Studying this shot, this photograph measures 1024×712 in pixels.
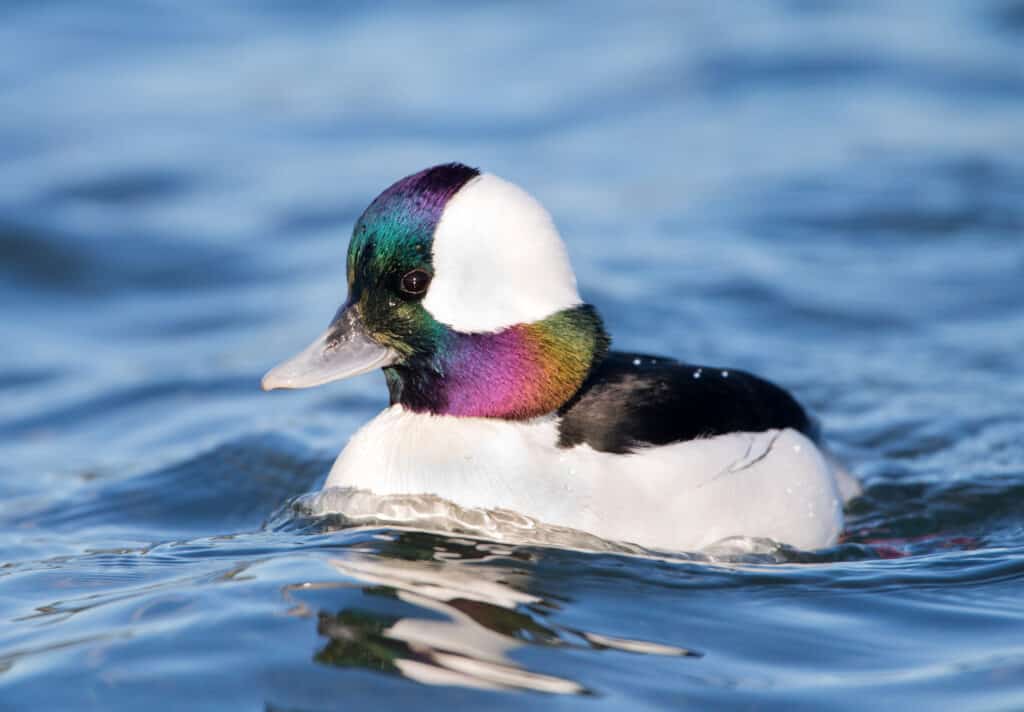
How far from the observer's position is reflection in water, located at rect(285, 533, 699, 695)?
14.6 feet

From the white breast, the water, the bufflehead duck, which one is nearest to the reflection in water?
the water

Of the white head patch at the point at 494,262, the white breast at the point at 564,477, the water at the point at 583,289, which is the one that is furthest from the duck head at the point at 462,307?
the water at the point at 583,289

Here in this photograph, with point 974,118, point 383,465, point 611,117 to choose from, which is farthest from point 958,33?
point 383,465

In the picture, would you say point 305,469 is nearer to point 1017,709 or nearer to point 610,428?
point 610,428

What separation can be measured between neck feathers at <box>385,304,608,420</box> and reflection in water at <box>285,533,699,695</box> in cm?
57

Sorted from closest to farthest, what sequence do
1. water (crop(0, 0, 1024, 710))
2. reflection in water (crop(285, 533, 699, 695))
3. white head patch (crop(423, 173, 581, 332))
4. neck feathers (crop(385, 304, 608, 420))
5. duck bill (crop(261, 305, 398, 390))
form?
reflection in water (crop(285, 533, 699, 695)), water (crop(0, 0, 1024, 710)), white head patch (crop(423, 173, 581, 332)), neck feathers (crop(385, 304, 608, 420)), duck bill (crop(261, 305, 398, 390))

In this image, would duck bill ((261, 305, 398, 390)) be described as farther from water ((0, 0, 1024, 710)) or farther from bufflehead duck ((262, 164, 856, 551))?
water ((0, 0, 1024, 710))

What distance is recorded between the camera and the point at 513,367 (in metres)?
5.63

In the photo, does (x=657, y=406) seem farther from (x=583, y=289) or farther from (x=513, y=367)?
(x=583, y=289)

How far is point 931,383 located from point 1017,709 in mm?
4881

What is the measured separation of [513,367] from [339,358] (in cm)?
65

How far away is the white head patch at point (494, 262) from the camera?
545cm

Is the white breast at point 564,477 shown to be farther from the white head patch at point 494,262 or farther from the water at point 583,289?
the white head patch at point 494,262

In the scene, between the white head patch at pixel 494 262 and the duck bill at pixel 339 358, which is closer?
the white head patch at pixel 494 262
